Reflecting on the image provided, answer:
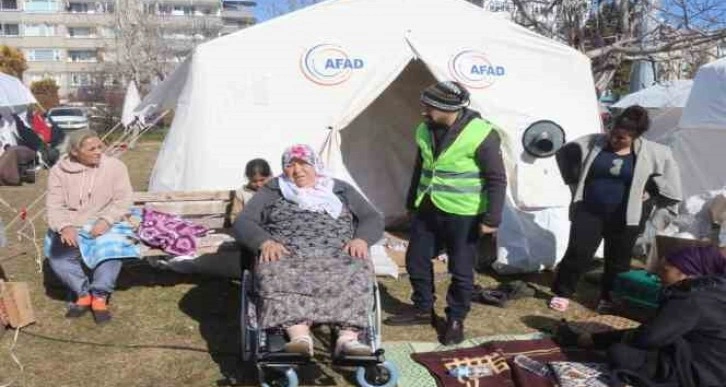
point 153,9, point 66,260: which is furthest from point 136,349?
point 153,9

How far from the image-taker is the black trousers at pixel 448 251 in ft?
14.5

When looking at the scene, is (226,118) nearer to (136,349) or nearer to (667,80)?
(136,349)

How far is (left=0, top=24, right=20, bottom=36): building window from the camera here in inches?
2083

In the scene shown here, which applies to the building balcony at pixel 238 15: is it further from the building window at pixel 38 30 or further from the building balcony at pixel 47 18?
the building window at pixel 38 30

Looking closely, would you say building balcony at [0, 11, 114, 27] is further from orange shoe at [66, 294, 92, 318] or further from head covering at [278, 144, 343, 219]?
head covering at [278, 144, 343, 219]

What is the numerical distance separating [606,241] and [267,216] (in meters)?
2.63

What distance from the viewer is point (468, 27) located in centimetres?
682

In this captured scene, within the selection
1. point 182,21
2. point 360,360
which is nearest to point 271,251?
point 360,360

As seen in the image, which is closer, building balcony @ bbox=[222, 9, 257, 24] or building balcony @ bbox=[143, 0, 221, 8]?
building balcony @ bbox=[143, 0, 221, 8]

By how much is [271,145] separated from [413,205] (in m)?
2.21

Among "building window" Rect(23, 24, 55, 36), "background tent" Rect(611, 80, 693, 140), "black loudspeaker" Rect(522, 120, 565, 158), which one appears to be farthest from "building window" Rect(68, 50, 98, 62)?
"black loudspeaker" Rect(522, 120, 565, 158)

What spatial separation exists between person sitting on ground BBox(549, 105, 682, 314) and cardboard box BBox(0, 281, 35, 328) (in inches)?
150

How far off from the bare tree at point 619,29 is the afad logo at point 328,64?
353 centimetres

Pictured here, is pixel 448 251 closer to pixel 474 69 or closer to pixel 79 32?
pixel 474 69
